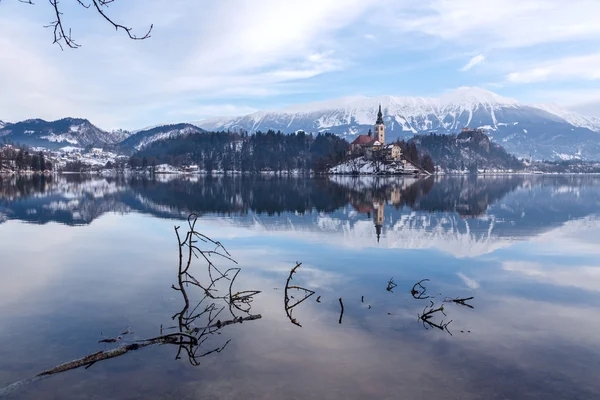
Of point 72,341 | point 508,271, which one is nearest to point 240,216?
point 508,271

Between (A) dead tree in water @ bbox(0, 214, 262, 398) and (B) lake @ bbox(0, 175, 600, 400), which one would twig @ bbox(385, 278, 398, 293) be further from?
(A) dead tree in water @ bbox(0, 214, 262, 398)

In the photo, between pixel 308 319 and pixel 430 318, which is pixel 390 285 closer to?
pixel 430 318

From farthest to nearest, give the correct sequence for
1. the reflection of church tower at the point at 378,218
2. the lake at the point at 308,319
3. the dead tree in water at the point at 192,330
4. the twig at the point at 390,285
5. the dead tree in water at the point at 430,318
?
the reflection of church tower at the point at 378,218, the twig at the point at 390,285, the dead tree in water at the point at 430,318, the dead tree in water at the point at 192,330, the lake at the point at 308,319

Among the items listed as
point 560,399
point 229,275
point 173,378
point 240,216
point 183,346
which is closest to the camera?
point 560,399

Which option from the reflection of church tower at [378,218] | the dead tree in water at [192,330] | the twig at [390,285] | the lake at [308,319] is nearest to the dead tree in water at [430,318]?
the lake at [308,319]

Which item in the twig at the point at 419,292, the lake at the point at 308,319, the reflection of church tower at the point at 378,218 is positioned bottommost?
the lake at the point at 308,319

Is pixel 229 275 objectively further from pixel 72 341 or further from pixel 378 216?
pixel 378 216

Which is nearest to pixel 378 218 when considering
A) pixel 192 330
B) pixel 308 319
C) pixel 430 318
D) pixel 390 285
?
pixel 390 285

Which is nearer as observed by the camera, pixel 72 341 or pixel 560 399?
pixel 560 399

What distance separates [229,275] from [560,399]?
13.5 m

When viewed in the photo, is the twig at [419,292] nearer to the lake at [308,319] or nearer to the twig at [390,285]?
the lake at [308,319]

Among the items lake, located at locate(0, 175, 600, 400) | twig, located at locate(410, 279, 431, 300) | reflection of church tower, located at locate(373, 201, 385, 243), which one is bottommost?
lake, located at locate(0, 175, 600, 400)

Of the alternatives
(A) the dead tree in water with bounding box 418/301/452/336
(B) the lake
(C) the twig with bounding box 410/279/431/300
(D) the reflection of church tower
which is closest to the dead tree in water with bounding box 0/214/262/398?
(B) the lake

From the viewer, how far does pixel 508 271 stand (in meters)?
20.3
